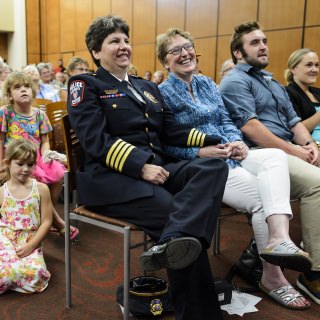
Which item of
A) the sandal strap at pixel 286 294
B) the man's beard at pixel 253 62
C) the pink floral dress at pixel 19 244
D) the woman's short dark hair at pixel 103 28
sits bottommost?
the sandal strap at pixel 286 294

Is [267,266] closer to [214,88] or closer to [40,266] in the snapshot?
[214,88]

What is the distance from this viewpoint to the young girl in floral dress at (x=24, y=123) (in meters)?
2.67

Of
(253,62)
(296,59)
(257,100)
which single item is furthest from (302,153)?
(296,59)

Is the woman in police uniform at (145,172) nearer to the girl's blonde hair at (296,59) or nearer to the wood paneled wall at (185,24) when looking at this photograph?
the girl's blonde hair at (296,59)

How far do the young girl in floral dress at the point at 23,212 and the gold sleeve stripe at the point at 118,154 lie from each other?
746 mm

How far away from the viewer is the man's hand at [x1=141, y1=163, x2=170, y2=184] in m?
1.56

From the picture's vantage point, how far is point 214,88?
2215 millimetres

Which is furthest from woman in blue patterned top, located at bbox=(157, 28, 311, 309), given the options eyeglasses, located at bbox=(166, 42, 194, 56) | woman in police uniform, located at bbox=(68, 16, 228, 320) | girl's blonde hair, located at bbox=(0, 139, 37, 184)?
girl's blonde hair, located at bbox=(0, 139, 37, 184)

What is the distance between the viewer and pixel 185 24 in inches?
341

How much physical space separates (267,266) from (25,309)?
117 cm

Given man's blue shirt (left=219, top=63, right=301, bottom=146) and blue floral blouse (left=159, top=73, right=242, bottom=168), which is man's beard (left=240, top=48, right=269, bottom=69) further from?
blue floral blouse (left=159, top=73, right=242, bottom=168)

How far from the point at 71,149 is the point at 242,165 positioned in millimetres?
842

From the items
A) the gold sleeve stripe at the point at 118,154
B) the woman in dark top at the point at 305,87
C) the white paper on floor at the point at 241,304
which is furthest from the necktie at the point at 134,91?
the woman in dark top at the point at 305,87

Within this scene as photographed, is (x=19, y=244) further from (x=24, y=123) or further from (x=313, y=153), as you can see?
(x=313, y=153)
